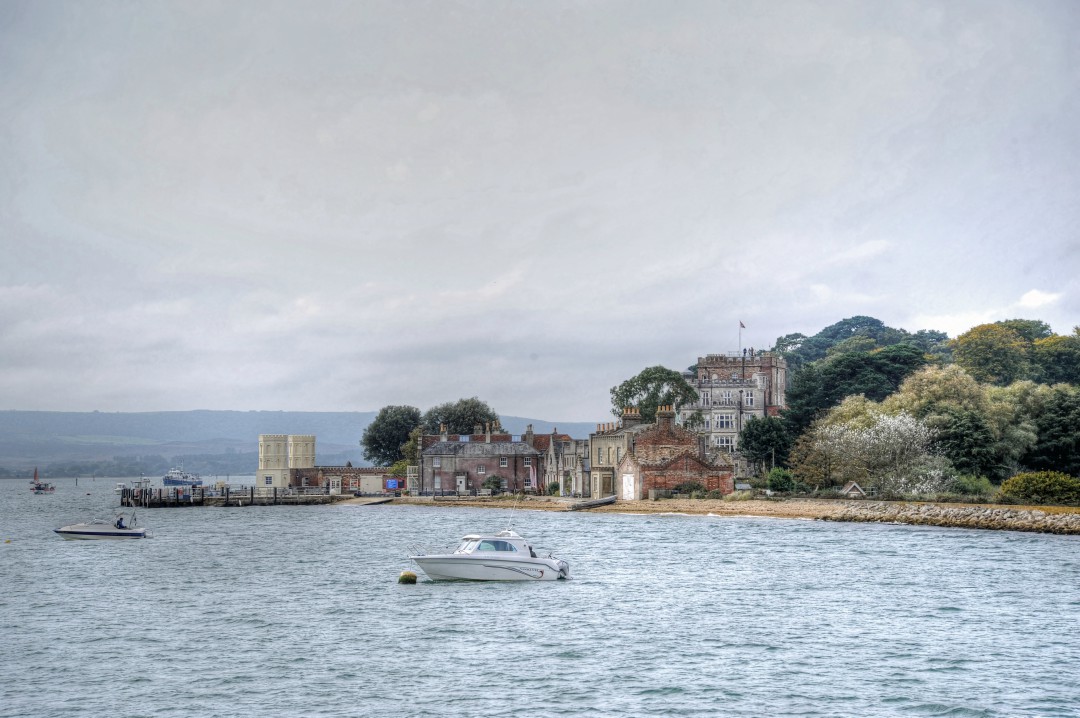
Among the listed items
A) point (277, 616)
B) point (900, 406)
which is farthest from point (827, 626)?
point (900, 406)

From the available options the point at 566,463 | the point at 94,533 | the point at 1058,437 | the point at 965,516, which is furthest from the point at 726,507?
the point at 94,533

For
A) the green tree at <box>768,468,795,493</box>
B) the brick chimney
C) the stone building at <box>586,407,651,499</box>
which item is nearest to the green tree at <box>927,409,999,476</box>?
the green tree at <box>768,468,795,493</box>

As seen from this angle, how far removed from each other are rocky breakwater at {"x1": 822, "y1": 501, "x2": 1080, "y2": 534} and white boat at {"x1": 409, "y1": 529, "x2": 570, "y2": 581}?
1407 inches

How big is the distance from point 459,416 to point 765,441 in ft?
185

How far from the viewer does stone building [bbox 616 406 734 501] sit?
297ft

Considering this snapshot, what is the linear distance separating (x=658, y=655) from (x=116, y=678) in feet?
48.1

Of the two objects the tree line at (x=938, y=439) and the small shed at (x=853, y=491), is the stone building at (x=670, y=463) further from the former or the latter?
the small shed at (x=853, y=491)

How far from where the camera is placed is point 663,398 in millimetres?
122938

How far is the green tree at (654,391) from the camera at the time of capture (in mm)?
122000

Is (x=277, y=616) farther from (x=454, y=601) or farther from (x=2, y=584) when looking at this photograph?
(x=2, y=584)

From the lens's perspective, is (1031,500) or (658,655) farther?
(1031,500)

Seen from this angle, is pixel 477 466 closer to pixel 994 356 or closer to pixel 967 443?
pixel 967 443

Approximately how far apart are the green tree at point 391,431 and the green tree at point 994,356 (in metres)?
78.8

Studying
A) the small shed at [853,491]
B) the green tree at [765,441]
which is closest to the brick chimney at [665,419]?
the small shed at [853,491]
